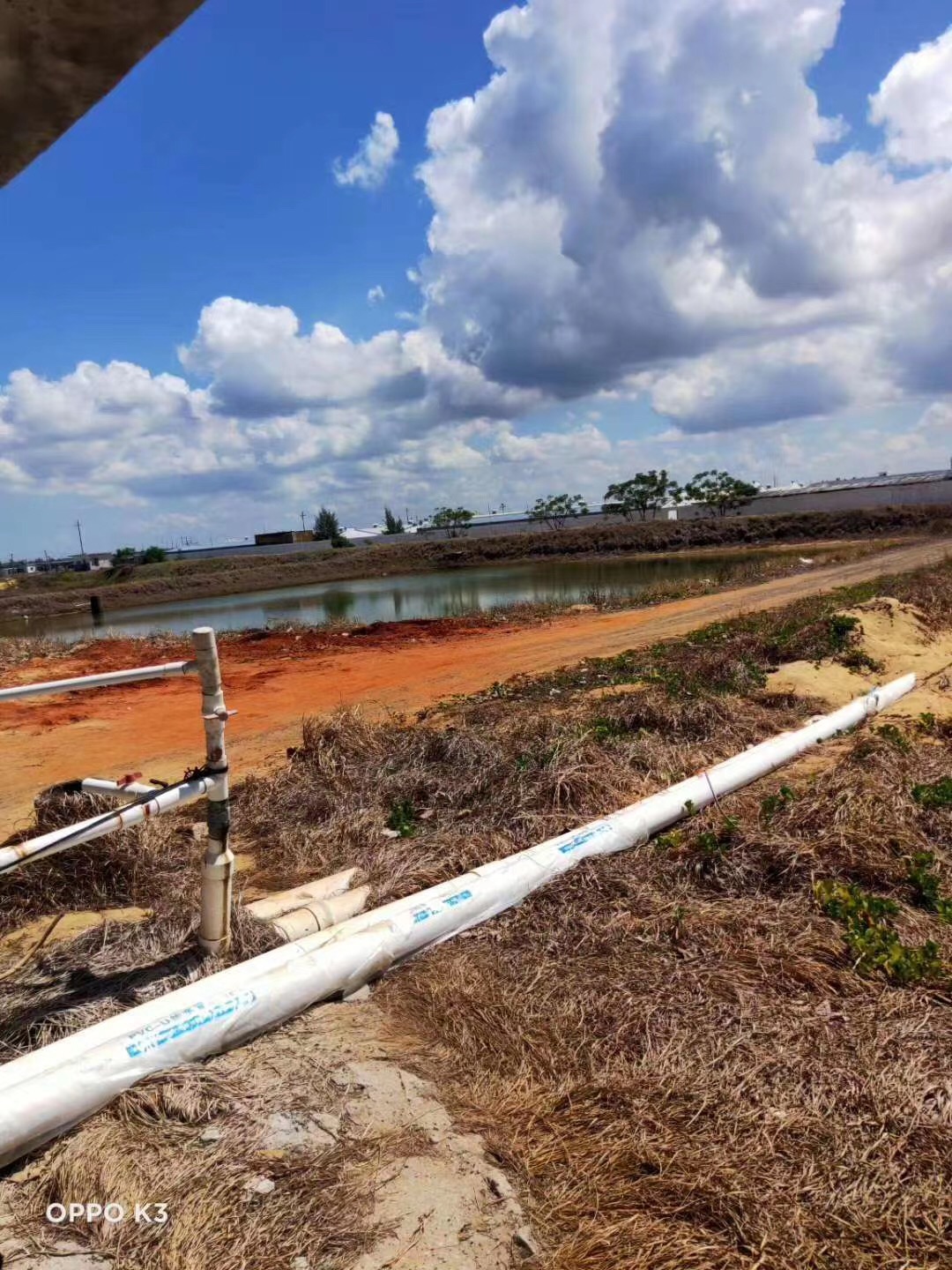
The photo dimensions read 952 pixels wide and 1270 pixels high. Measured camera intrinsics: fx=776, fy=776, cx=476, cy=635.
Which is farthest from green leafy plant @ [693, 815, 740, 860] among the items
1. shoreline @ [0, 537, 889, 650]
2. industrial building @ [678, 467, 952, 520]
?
industrial building @ [678, 467, 952, 520]

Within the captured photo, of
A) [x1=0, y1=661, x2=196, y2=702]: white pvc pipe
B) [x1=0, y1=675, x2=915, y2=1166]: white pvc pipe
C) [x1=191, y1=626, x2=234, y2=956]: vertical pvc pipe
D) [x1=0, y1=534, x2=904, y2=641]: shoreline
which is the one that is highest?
[x1=0, y1=661, x2=196, y2=702]: white pvc pipe

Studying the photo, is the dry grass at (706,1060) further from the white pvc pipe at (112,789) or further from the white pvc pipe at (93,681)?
the white pvc pipe at (93,681)

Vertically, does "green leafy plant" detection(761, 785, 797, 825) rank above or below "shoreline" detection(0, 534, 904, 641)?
above

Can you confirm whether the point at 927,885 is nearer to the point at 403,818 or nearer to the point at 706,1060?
the point at 706,1060

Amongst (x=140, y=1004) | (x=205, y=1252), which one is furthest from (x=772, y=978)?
(x=140, y=1004)

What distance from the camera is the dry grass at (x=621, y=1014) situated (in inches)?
80.0

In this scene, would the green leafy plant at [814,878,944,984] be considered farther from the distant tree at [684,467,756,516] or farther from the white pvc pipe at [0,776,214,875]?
the distant tree at [684,467,756,516]

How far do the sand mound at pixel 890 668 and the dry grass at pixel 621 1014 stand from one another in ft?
7.55

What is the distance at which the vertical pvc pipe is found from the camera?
2982 millimetres

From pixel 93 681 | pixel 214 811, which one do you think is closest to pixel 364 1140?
pixel 214 811

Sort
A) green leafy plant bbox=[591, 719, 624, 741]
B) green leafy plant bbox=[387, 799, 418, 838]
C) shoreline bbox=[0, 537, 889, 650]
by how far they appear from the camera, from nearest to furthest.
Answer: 1. green leafy plant bbox=[387, 799, 418, 838]
2. green leafy plant bbox=[591, 719, 624, 741]
3. shoreline bbox=[0, 537, 889, 650]

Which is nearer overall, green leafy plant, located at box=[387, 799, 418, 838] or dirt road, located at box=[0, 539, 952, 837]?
green leafy plant, located at box=[387, 799, 418, 838]

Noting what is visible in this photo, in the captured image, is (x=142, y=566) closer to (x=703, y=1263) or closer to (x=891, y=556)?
(x=891, y=556)

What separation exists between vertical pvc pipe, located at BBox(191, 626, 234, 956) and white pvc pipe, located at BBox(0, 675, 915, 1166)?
8.6 inches
